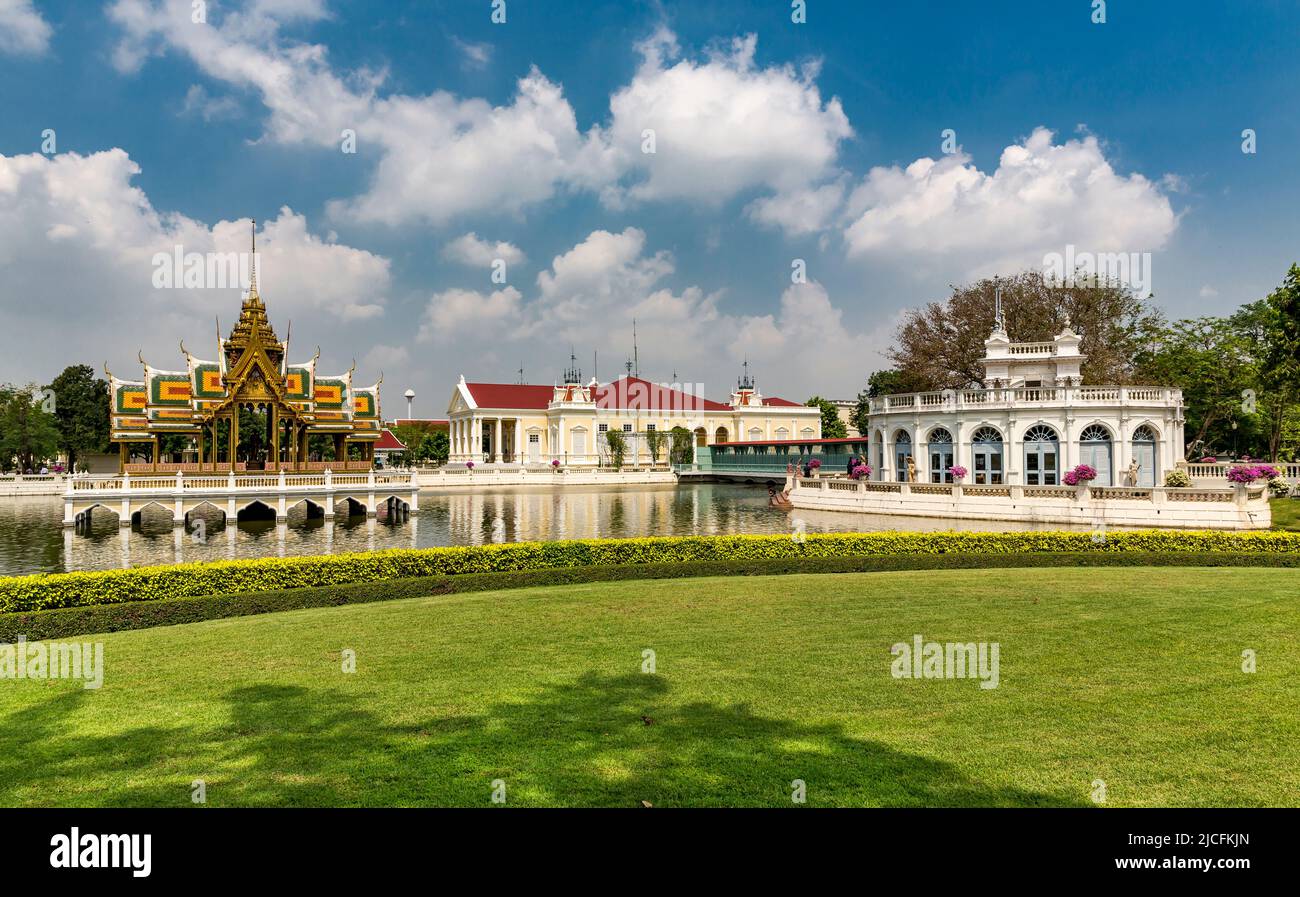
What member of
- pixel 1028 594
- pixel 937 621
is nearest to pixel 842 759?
pixel 937 621

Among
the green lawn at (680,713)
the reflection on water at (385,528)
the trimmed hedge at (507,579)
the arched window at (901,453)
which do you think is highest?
the arched window at (901,453)

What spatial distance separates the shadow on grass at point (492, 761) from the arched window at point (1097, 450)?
3339cm

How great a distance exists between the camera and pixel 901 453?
40.7 metres

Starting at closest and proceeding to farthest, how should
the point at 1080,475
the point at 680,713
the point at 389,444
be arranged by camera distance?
1. the point at 680,713
2. the point at 1080,475
3. the point at 389,444

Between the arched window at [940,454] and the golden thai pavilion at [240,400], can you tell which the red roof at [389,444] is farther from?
the arched window at [940,454]

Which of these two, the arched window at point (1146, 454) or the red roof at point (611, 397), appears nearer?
the arched window at point (1146, 454)

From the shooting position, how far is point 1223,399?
4947cm

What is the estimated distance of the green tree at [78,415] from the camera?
225ft

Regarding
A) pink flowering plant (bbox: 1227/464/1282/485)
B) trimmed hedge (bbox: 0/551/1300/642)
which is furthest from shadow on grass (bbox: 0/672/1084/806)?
pink flowering plant (bbox: 1227/464/1282/485)

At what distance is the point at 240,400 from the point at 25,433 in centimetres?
3821

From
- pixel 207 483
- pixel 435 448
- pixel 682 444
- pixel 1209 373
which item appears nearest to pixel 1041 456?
pixel 1209 373

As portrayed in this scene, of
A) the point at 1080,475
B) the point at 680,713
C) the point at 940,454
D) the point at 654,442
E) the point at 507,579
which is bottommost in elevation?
the point at 507,579

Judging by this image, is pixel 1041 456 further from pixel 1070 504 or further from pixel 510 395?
pixel 510 395

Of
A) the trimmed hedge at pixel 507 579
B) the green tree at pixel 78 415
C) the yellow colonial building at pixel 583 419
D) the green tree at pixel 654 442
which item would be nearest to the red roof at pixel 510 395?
the yellow colonial building at pixel 583 419
